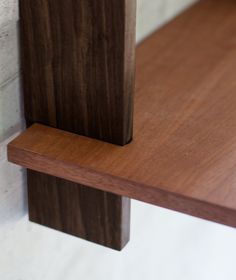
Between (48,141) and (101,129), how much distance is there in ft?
0.17

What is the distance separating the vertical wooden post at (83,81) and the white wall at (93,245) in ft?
0.06

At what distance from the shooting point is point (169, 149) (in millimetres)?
592

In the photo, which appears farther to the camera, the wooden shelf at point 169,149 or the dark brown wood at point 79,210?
the dark brown wood at point 79,210

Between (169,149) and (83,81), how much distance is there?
106 mm

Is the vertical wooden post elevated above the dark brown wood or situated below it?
above

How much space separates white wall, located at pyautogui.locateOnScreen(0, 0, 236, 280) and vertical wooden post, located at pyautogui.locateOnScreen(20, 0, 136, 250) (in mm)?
19

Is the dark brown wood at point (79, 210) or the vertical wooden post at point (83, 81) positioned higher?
the vertical wooden post at point (83, 81)

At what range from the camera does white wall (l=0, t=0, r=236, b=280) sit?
624 millimetres

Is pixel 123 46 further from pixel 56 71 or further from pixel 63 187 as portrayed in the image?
pixel 63 187

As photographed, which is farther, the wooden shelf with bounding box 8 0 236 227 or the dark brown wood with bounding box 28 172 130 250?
the dark brown wood with bounding box 28 172 130 250

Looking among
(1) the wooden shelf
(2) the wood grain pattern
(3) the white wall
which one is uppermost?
(2) the wood grain pattern

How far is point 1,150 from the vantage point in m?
0.63

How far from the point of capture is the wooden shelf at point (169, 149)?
1.75ft

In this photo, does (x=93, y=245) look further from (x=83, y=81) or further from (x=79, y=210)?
(x=83, y=81)
